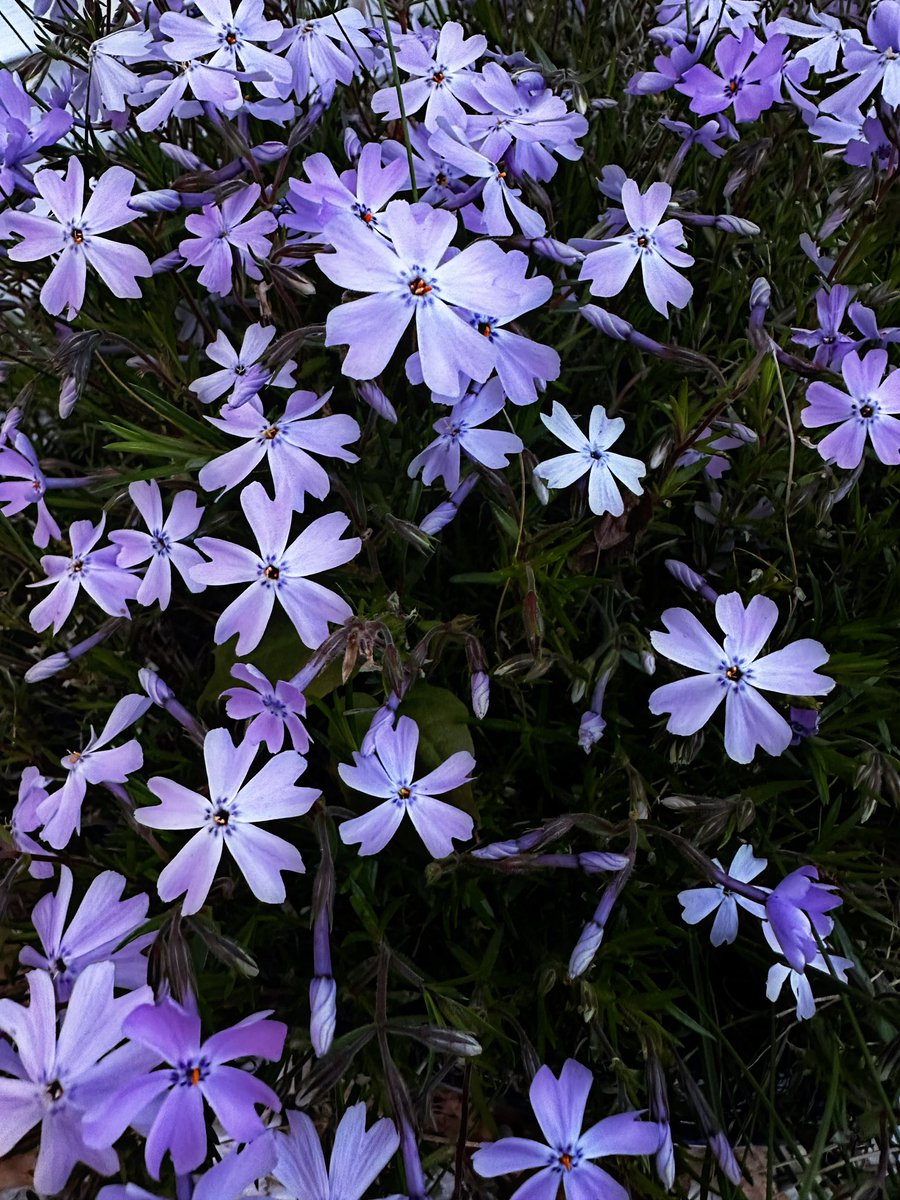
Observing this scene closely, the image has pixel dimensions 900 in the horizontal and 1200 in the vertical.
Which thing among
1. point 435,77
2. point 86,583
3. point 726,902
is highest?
point 435,77

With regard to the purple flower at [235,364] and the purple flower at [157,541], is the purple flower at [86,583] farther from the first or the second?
the purple flower at [235,364]

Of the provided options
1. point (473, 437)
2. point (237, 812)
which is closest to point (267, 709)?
point (237, 812)

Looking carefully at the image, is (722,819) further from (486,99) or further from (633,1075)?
(486,99)

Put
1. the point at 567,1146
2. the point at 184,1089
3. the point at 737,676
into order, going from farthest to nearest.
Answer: the point at 737,676 < the point at 567,1146 < the point at 184,1089

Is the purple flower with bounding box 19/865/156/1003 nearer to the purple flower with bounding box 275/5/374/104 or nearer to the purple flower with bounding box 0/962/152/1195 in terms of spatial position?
the purple flower with bounding box 0/962/152/1195

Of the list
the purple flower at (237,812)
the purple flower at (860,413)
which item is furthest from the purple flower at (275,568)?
the purple flower at (860,413)

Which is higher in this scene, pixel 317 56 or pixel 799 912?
pixel 317 56

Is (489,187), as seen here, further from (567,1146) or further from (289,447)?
(567,1146)
